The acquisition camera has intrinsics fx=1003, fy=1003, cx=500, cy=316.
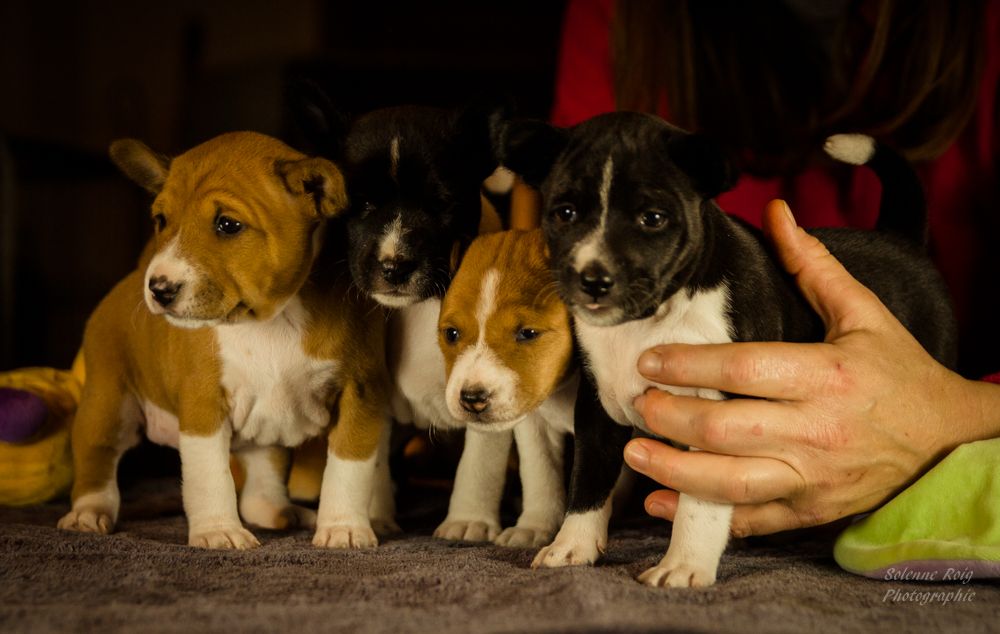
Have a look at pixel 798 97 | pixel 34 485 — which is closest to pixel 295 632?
pixel 34 485

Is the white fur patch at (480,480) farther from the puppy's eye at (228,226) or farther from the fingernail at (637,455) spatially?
the puppy's eye at (228,226)

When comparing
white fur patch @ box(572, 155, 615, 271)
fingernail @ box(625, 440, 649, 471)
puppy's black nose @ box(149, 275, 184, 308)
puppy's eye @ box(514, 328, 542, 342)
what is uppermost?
white fur patch @ box(572, 155, 615, 271)

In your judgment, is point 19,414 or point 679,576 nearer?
point 679,576

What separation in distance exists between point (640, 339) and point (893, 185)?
0.75m

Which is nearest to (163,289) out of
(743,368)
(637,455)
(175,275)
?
(175,275)

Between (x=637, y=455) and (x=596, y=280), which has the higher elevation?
(x=596, y=280)

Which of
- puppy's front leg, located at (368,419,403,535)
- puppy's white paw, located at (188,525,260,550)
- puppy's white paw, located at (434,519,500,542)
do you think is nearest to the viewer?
puppy's white paw, located at (188,525,260,550)

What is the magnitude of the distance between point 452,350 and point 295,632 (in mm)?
722

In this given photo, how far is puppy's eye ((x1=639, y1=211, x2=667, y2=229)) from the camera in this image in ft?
5.11

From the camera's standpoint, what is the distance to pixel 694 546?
1601 mm

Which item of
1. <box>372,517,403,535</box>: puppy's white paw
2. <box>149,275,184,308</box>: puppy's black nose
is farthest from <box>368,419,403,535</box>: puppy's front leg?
<box>149,275,184,308</box>: puppy's black nose

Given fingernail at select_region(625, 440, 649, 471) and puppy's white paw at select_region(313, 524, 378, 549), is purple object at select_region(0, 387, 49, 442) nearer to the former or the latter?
puppy's white paw at select_region(313, 524, 378, 549)

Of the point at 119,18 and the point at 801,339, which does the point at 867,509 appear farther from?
the point at 119,18

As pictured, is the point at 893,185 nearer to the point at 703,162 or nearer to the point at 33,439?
the point at 703,162
